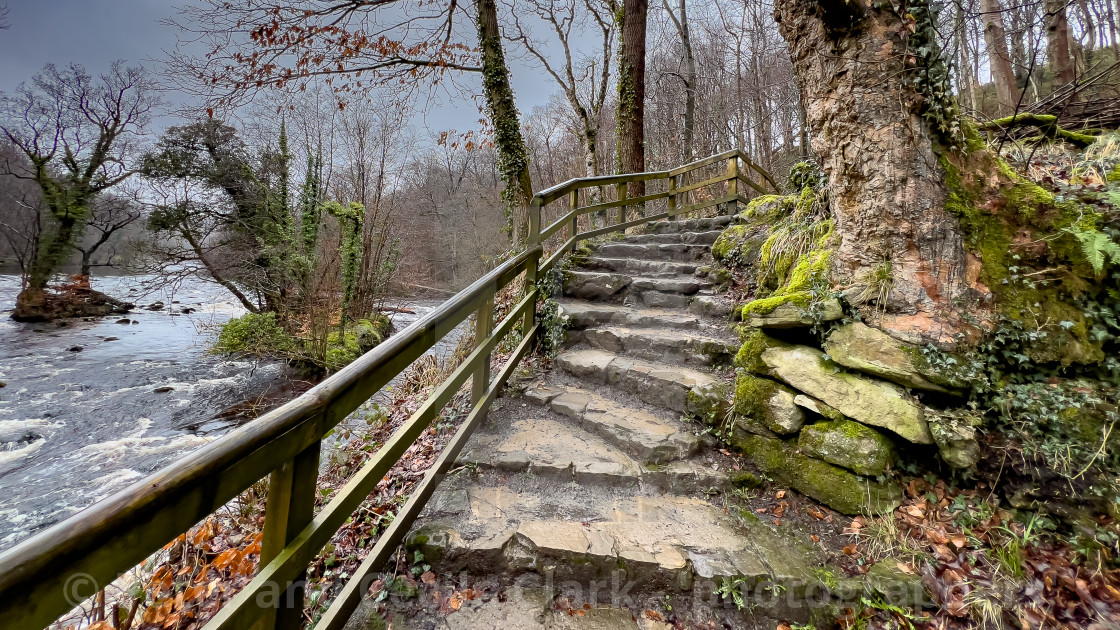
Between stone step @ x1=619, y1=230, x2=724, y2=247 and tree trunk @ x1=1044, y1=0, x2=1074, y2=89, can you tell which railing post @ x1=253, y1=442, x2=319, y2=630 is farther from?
tree trunk @ x1=1044, y1=0, x2=1074, y2=89

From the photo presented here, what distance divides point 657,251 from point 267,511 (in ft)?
14.4

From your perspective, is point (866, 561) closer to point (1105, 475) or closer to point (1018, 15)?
point (1105, 475)

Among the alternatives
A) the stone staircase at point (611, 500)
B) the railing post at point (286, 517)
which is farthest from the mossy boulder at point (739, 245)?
the railing post at point (286, 517)

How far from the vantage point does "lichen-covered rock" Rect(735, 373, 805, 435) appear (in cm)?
230

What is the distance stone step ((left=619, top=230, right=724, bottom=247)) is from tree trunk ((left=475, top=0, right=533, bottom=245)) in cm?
172

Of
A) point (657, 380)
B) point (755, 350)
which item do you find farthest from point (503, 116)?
point (755, 350)

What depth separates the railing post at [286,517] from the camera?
3.81ft

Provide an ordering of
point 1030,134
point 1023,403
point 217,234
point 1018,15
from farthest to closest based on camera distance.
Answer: point 217,234 < point 1018,15 < point 1030,134 < point 1023,403

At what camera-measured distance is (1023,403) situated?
1.97m

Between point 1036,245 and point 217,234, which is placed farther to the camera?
point 217,234

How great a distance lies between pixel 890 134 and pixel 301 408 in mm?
3495

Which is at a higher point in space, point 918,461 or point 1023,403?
point 1023,403

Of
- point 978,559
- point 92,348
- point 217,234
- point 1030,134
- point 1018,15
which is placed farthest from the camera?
point 217,234

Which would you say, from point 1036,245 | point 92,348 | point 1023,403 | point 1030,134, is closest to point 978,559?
point 1023,403
